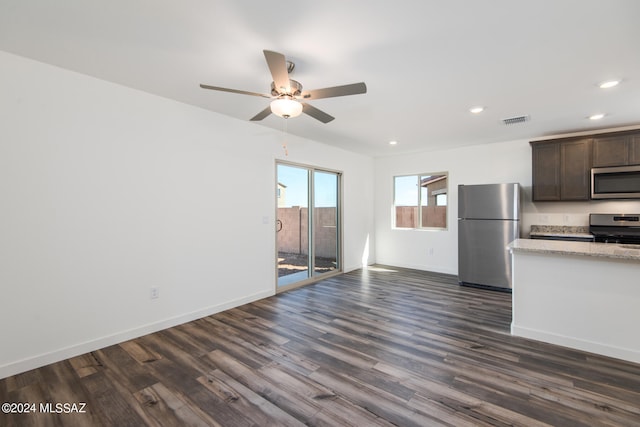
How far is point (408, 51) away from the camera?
217 centimetres

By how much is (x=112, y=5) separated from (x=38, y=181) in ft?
5.24

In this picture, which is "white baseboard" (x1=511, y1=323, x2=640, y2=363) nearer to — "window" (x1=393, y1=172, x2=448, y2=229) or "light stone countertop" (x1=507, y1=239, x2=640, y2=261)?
"light stone countertop" (x1=507, y1=239, x2=640, y2=261)

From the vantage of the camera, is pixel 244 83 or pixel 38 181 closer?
pixel 38 181

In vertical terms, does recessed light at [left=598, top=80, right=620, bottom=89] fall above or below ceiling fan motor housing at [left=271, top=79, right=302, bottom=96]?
above

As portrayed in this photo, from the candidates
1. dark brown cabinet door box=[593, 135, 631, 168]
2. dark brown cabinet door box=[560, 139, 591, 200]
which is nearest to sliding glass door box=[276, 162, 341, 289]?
dark brown cabinet door box=[560, 139, 591, 200]

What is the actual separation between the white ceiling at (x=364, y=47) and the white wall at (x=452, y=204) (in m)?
1.59

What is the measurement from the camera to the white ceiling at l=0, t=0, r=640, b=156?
1.73m

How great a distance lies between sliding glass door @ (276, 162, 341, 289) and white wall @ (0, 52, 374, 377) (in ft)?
2.11

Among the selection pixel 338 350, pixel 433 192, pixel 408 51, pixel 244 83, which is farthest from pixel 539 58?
pixel 433 192

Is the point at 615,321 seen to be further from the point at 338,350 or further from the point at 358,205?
the point at 358,205

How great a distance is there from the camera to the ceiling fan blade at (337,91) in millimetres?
2049

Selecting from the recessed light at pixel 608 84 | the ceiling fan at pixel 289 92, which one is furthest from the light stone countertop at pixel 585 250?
the ceiling fan at pixel 289 92

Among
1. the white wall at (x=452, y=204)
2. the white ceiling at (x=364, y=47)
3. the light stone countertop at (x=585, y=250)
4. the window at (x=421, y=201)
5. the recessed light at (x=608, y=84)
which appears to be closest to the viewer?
the white ceiling at (x=364, y=47)

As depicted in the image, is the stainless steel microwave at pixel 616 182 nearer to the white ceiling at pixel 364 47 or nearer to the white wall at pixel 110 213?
the white ceiling at pixel 364 47
